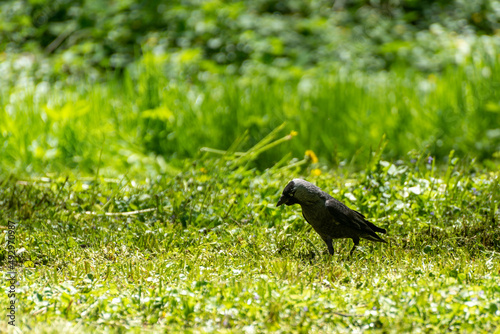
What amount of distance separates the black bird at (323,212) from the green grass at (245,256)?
0.66 ft

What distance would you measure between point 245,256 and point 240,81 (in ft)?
14.2

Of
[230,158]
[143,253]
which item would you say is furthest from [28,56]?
[143,253]

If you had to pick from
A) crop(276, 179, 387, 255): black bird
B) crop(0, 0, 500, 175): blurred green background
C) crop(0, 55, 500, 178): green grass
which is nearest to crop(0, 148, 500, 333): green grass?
crop(276, 179, 387, 255): black bird

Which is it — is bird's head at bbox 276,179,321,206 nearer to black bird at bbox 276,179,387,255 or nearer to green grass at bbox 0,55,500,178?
black bird at bbox 276,179,387,255

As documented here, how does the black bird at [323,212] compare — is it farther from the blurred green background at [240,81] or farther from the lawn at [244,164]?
the blurred green background at [240,81]

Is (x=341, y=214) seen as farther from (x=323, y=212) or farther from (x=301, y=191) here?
(x=301, y=191)

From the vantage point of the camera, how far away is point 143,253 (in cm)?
357

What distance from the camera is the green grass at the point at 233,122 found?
18.8 ft

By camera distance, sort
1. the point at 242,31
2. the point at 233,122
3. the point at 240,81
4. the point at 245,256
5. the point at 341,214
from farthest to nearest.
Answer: the point at 242,31
the point at 240,81
the point at 233,122
the point at 245,256
the point at 341,214

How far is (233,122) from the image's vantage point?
19.9ft

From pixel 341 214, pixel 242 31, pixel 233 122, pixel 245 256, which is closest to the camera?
pixel 341 214

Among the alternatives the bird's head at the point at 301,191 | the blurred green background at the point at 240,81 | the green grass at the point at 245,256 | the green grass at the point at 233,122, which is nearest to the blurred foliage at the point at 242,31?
the blurred green background at the point at 240,81

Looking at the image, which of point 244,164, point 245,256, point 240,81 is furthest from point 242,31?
point 245,256

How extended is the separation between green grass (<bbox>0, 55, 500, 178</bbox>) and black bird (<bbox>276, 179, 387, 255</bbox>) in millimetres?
2422
